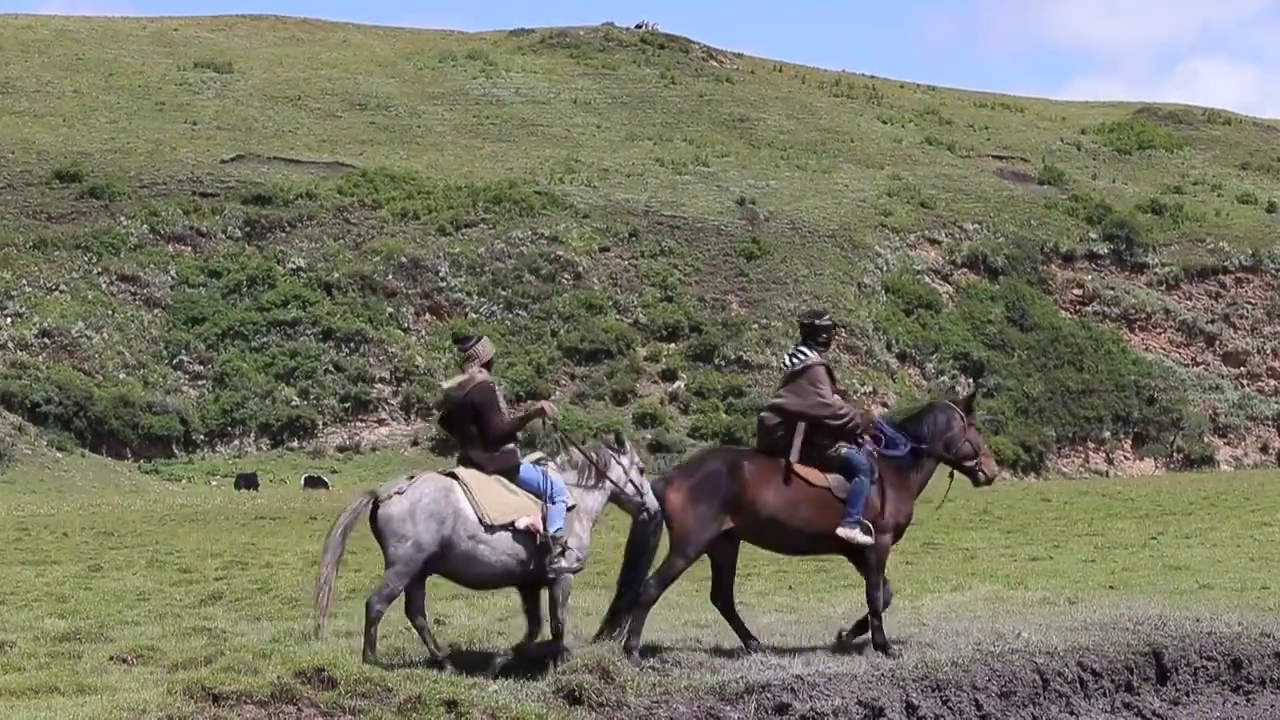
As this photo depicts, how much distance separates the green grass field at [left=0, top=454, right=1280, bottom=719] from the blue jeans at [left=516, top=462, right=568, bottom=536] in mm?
981

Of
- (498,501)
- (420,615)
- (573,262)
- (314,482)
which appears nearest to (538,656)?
(420,615)

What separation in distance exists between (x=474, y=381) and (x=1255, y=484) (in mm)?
27468

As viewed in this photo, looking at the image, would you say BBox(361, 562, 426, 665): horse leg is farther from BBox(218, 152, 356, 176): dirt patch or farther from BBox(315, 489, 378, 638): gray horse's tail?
BBox(218, 152, 356, 176): dirt patch

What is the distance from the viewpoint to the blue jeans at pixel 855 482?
41.4 feet

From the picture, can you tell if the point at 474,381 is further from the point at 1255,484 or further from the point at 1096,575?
the point at 1255,484

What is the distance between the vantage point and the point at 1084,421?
4456cm

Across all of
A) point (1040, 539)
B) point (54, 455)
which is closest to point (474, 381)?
point (1040, 539)

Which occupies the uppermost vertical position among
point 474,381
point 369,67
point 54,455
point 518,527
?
point 369,67

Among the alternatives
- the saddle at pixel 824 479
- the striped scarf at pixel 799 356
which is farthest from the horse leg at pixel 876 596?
the striped scarf at pixel 799 356

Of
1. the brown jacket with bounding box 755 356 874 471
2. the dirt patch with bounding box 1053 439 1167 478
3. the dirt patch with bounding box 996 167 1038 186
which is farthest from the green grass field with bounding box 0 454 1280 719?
the dirt patch with bounding box 996 167 1038 186

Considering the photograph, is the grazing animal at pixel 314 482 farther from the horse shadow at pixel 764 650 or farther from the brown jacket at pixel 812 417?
the brown jacket at pixel 812 417

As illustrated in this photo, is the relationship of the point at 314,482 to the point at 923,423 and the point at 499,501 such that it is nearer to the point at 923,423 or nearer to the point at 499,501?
the point at 923,423

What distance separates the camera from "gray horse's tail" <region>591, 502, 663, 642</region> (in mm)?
12328

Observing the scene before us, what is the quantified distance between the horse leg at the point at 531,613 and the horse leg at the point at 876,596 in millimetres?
2529
